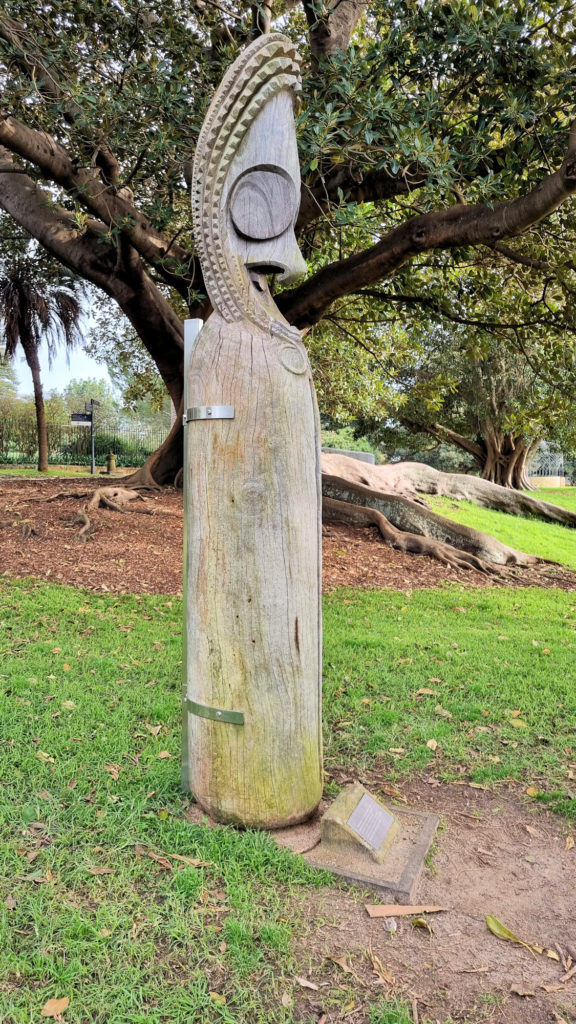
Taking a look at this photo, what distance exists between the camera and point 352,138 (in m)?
5.46

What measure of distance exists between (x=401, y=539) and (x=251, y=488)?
7.86m

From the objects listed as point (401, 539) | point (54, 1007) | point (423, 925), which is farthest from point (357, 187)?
point (54, 1007)

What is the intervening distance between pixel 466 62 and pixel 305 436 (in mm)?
5664

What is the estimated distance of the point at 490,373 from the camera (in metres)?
21.5

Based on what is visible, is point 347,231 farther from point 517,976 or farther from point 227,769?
point 517,976

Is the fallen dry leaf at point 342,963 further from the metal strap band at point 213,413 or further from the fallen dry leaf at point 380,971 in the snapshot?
the metal strap band at point 213,413

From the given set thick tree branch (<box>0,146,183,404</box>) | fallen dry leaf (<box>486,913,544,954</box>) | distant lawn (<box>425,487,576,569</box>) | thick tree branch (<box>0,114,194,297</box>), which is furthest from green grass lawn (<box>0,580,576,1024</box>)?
distant lawn (<box>425,487,576,569</box>)

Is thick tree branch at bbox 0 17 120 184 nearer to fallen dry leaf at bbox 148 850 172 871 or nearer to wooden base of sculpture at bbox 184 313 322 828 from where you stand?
wooden base of sculpture at bbox 184 313 322 828

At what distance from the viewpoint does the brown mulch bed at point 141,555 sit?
7383mm

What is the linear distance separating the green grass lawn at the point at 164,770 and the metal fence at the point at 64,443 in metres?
21.0

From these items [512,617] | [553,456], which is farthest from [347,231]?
[553,456]

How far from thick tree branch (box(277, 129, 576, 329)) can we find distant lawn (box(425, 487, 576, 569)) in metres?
5.59

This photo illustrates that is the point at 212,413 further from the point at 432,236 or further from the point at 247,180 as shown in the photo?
the point at 432,236

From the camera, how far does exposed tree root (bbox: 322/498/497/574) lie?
9.89 metres
